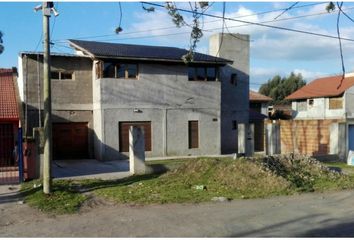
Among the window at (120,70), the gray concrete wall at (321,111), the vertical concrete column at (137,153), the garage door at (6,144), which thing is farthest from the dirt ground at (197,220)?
the gray concrete wall at (321,111)

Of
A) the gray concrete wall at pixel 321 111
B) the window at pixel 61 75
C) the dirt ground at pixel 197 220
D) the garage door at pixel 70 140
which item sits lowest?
the dirt ground at pixel 197 220

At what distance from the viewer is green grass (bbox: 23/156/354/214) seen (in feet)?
38.3

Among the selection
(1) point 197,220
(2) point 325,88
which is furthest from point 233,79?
(1) point 197,220

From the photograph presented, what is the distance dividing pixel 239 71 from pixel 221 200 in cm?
2164

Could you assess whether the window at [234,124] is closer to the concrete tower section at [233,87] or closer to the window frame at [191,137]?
the concrete tower section at [233,87]

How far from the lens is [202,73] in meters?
27.9

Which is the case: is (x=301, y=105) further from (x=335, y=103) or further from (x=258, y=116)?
(x=258, y=116)

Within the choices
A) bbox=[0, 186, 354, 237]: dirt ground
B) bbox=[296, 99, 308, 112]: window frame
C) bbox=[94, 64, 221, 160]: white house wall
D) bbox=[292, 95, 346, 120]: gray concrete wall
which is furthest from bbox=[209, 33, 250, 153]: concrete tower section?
bbox=[296, 99, 308, 112]: window frame

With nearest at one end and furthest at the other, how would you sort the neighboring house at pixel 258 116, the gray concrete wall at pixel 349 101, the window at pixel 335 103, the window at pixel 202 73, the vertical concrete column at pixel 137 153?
the vertical concrete column at pixel 137 153
the window at pixel 202 73
the neighboring house at pixel 258 116
the gray concrete wall at pixel 349 101
the window at pixel 335 103

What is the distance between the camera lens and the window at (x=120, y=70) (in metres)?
24.8

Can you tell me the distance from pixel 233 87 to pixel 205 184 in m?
18.7

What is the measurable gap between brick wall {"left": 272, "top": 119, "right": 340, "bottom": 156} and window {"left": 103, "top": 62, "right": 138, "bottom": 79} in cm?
944

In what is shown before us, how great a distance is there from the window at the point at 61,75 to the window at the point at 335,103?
30.4m

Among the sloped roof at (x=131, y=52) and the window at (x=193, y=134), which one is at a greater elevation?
the sloped roof at (x=131, y=52)
